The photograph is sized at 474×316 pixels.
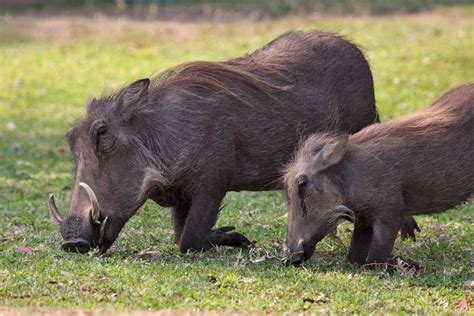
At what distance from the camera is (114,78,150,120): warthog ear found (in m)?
6.91

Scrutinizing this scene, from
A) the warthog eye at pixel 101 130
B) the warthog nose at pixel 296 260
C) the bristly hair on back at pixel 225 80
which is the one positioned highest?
the bristly hair on back at pixel 225 80

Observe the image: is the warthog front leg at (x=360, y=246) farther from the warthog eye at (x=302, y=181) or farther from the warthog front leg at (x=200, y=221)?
the warthog front leg at (x=200, y=221)

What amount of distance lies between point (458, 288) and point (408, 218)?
1.34 m

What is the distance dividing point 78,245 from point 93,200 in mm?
282

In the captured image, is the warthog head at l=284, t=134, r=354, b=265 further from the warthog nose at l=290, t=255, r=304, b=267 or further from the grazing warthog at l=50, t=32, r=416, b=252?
the grazing warthog at l=50, t=32, r=416, b=252

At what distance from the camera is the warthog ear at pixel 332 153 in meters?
6.44

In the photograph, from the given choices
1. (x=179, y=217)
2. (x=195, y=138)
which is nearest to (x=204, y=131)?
(x=195, y=138)

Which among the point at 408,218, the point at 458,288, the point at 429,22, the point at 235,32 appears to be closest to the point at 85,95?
the point at 235,32

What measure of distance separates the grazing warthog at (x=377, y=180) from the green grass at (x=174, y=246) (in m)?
0.24

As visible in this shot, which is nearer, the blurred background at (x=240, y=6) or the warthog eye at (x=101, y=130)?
the warthog eye at (x=101, y=130)

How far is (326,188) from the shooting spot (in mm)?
6465

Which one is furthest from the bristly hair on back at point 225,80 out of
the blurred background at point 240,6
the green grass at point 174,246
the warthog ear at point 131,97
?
the blurred background at point 240,6

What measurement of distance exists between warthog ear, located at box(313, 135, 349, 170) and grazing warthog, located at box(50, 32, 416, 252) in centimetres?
70

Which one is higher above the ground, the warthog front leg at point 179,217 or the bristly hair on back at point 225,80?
the bristly hair on back at point 225,80
